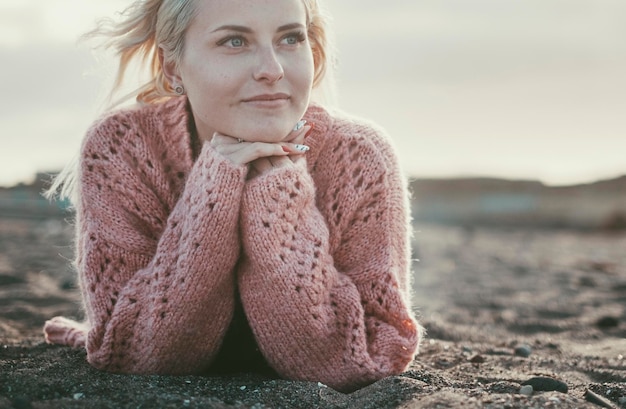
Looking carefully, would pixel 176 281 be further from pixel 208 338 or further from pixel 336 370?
pixel 336 370

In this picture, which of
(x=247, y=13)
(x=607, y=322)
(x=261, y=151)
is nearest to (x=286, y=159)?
(x=261, y=151)

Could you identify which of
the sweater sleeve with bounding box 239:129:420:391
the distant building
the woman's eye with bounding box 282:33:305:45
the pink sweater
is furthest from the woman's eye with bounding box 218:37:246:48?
the distant building

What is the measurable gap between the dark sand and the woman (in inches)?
7.3

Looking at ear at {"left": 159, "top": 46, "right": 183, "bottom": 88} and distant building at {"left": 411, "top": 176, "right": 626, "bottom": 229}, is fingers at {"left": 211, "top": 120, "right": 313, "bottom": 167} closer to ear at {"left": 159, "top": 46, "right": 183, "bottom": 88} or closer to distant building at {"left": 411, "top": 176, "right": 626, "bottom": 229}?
ear at {"left": 159, "top": 46, "right": 183, "bottom": 88}

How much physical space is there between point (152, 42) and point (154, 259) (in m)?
1.17

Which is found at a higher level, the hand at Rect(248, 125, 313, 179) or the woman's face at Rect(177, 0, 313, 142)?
the woman's face at Rect(177, 0, 313, 142)

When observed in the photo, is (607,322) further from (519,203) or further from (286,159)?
(519,203)

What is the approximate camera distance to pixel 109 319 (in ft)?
10.4

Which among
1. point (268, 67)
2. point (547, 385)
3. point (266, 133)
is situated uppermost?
point (268, 67)

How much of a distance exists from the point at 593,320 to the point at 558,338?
22.6 inches

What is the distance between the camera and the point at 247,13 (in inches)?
121

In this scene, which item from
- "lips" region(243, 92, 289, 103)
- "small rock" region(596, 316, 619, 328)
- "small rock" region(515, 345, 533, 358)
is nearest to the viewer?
"lips" region(243, 92, 289, 103)

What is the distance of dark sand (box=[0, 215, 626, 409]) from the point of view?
108 inches

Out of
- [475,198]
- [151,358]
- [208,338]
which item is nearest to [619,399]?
[208,338]
